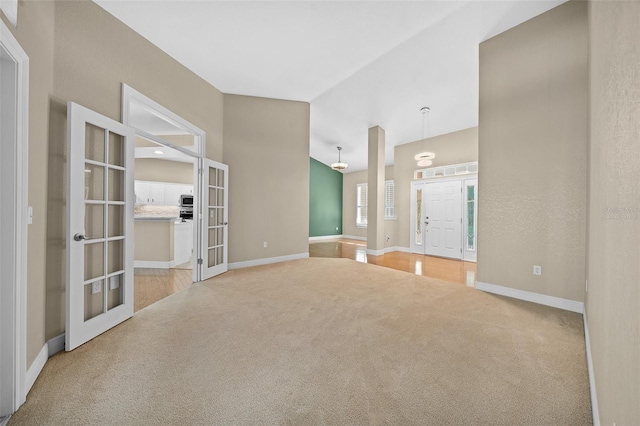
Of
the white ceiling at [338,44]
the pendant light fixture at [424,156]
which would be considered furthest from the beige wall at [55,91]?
the pendant light fixture at [424,156]

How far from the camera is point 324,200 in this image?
1050 centimetres

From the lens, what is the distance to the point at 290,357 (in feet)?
6.35

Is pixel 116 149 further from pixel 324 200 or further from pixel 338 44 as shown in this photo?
pixel 324 200

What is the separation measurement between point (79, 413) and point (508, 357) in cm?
278

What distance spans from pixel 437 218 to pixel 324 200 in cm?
478

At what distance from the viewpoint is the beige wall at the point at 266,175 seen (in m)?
4.82

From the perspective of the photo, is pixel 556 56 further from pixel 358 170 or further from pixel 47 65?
pixel 358 170

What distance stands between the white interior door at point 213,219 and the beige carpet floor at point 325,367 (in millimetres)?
→ 1042

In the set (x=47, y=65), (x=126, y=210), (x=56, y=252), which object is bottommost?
(x=56, y=252)

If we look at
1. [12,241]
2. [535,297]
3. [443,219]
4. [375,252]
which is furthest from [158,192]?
[535,297]

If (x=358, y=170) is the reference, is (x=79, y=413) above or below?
below

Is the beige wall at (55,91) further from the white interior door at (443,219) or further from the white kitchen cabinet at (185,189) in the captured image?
the white interior door at (443,219)

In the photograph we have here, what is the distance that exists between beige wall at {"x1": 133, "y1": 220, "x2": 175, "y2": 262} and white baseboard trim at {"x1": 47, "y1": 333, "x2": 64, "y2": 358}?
9.67ft

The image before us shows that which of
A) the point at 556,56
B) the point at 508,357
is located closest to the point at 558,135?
the point at 556,56
